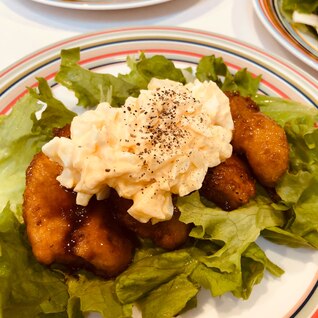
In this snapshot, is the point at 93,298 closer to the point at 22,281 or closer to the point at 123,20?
the point at 22,281

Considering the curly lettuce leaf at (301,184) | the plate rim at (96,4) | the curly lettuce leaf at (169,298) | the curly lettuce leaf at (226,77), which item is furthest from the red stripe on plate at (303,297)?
the plate rim at (96,4)

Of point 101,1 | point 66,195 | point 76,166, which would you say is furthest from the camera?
point 101,1

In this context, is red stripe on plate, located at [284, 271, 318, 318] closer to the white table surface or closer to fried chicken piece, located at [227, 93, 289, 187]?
fried chicken piece, located at [227, 93, 289, 187]

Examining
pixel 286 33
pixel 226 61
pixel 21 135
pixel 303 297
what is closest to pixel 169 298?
pixel 303 297

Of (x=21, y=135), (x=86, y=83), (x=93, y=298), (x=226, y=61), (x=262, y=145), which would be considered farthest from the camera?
(x=226, y=61)

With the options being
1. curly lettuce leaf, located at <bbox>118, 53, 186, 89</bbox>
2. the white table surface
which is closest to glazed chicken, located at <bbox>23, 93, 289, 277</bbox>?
curly lettuce leaf, located at <bbox>118, 53, 186, 89</bbox>

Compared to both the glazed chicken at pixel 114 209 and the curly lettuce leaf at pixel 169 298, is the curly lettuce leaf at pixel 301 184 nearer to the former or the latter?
the glazed chicken at pixel 114 209

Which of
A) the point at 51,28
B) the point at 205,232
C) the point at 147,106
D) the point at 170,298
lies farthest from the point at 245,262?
the point at 51,28

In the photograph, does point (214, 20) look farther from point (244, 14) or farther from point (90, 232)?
point (90, 232)
